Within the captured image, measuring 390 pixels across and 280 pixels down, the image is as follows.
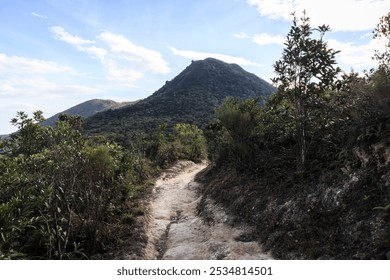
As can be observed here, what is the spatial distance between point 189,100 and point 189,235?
114 meters

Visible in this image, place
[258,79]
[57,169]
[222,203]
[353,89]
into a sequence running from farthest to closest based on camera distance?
[258,79], [222,203], [353,89], [57,169]

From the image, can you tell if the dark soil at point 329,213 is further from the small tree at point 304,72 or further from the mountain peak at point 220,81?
the mountain peak at point 220,81

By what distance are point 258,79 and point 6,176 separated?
176 meters

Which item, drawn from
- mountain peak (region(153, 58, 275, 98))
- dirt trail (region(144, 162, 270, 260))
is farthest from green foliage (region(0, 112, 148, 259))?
mountain peak (region(153, 58, 275, 98))

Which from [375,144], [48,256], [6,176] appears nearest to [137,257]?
[48,256]

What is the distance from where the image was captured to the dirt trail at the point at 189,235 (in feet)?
32.1

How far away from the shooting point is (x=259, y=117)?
51.0 ft

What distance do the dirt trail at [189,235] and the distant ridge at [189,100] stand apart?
212 feet

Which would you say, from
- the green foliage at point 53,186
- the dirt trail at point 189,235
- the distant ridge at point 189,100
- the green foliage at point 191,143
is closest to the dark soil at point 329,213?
the dirt trail at point 189,235

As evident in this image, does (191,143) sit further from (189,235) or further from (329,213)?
(329,213)

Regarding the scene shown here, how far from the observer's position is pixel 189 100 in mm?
124562

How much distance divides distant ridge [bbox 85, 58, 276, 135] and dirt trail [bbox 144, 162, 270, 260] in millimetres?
64655

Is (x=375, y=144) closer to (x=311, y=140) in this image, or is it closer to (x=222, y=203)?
(x=311, y=140)

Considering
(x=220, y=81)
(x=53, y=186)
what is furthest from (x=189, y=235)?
(x=220, y=81)
